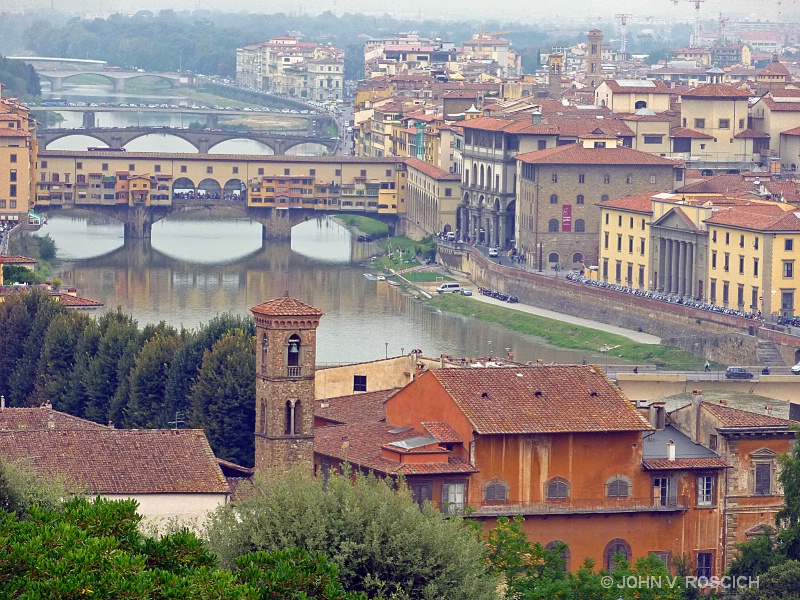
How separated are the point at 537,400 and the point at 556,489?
0.99 m

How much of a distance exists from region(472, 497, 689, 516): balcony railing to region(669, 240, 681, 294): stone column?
1070 inches

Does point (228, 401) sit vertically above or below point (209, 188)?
above

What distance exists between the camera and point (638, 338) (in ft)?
168

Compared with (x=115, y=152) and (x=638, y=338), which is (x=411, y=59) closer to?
(x=115, y=152)

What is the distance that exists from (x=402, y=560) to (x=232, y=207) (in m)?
53.6

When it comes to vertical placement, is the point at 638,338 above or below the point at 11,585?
below

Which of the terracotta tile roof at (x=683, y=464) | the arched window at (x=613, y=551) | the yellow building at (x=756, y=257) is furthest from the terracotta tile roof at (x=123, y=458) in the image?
the yellow building at (x=756, y=257)

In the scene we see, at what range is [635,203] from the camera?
57.6 metres

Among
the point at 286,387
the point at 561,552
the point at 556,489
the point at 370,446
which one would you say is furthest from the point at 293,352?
the point at 561,552

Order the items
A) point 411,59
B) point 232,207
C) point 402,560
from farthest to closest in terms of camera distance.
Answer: point 411,59 → point 232,207 → point 402,560

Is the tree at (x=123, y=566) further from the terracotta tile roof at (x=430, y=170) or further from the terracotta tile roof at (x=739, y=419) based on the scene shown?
the terracotta tile roof at (x=430, y=170)

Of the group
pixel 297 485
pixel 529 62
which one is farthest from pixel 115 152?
pixel 529 62

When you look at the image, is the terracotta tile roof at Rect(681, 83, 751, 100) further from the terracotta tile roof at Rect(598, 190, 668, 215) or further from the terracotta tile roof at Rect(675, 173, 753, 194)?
the terracotta tile roof at Rect(598, 190, 668, 215)

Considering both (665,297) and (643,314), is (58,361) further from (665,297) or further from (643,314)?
(665,297)
